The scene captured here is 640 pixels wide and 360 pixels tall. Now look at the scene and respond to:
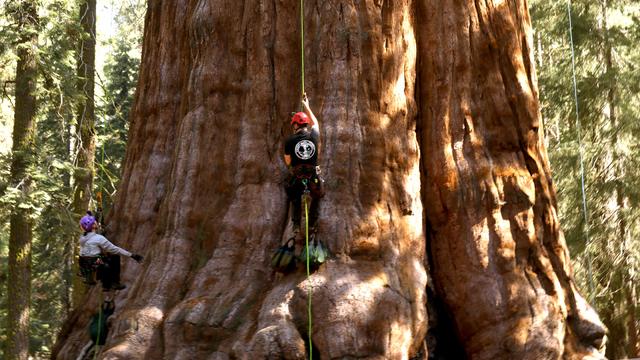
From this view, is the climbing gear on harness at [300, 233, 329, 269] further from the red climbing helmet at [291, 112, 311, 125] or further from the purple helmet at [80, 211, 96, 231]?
the purple helmet at [80, 211, 96, 231]

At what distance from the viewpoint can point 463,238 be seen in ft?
30.7

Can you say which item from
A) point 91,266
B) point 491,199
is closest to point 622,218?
point 491,199

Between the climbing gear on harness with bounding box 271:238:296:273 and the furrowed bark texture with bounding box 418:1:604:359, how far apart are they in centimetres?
188

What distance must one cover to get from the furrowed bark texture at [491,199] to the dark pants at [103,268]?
3597 mm

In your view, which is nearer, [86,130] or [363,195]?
[363,195]

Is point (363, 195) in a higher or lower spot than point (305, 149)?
lower

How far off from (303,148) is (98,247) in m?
3.16

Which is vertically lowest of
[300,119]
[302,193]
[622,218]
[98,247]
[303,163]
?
[98,247]

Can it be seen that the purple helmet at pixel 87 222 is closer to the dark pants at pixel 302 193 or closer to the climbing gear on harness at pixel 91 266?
the climbing gear on harness at pixel 91 266

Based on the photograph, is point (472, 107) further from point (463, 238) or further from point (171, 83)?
point (171, 83)

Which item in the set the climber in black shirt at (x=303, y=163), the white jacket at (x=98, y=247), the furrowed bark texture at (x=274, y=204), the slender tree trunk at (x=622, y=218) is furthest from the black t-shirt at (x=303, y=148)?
the slender tree trunk at (x=622, y=218)

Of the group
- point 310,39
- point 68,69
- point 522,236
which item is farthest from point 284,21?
point 68,69

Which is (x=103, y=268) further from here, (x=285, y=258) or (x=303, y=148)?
(x=303, y=148)

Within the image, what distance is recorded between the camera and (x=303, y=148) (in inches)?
315
